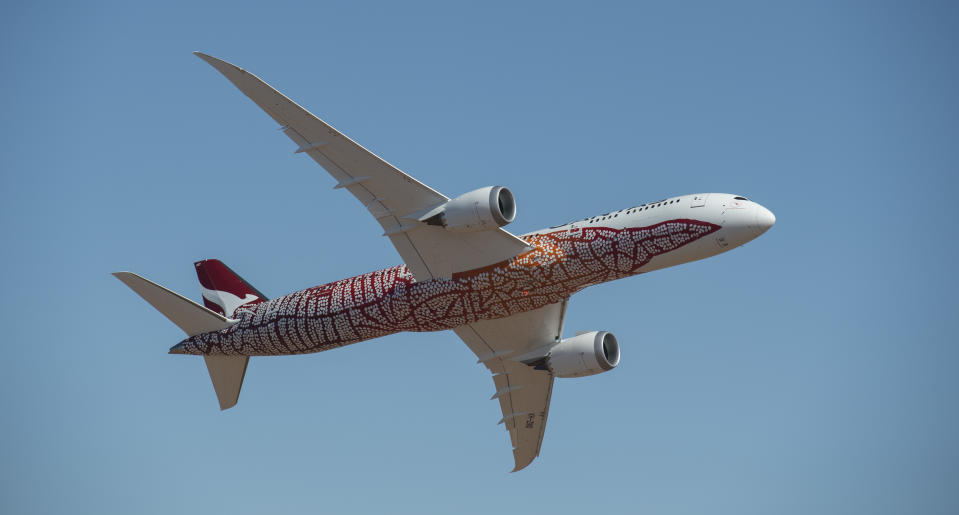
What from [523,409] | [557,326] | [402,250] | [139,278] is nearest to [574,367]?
[557,326]

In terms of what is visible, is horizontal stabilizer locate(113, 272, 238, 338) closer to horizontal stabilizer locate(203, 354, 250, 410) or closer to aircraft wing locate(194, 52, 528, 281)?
horizontal stabilizer locate(203, 354, 250, 410)

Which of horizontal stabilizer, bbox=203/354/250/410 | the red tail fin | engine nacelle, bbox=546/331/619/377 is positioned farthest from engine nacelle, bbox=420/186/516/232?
horizontal stabilizer, bbox=203/354/250/410

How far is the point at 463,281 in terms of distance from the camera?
1580 inches

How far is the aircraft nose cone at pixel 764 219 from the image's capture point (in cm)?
3625

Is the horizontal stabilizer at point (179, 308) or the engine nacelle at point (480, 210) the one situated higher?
the engine nacelle at point (480, 210)

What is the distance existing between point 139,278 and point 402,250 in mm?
11281

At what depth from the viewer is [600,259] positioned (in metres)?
38.0

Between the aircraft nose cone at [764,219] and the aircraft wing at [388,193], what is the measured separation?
816 centimetres

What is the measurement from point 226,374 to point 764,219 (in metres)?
24.0

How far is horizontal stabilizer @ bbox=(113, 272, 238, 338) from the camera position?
43.3m

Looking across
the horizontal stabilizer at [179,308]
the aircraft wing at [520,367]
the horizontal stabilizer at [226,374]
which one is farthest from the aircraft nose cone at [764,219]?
the horizontal stabilizer at [226,374]

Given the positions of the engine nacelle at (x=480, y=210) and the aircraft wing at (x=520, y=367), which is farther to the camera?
the aircraft wing at (x=520, y=367)

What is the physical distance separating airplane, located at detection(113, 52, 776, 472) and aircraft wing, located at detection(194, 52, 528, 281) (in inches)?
1.9

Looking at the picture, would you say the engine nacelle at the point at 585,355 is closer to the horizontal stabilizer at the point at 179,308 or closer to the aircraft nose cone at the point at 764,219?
the aircraft nose cone at the point at 764,219
